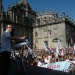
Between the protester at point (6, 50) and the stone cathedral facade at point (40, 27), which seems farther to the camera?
the stone cathedral facade at point (40, 27)

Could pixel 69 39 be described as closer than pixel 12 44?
No

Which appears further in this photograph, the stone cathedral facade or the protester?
the stone cathedral facade

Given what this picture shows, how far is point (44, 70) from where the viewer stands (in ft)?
23.1

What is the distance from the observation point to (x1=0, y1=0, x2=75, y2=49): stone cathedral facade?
46188 mm

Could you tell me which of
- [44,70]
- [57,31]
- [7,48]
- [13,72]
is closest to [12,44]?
[7,48]

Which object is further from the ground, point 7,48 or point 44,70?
point 7,48

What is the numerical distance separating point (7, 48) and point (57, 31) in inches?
1653

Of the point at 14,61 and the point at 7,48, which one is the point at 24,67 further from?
the point at 7,48

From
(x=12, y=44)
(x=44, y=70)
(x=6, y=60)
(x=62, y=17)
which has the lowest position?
(x=44, y=70)

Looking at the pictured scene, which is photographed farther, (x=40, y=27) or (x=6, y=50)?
(x=40, y=27)

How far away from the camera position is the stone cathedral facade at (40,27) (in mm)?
46188

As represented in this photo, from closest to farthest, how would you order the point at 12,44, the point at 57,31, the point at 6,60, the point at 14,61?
the point at 6,60 → the point at 12,44 → the point at 14,61 → the point at 57,31

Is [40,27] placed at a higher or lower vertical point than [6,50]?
higher

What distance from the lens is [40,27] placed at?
1971 inches
